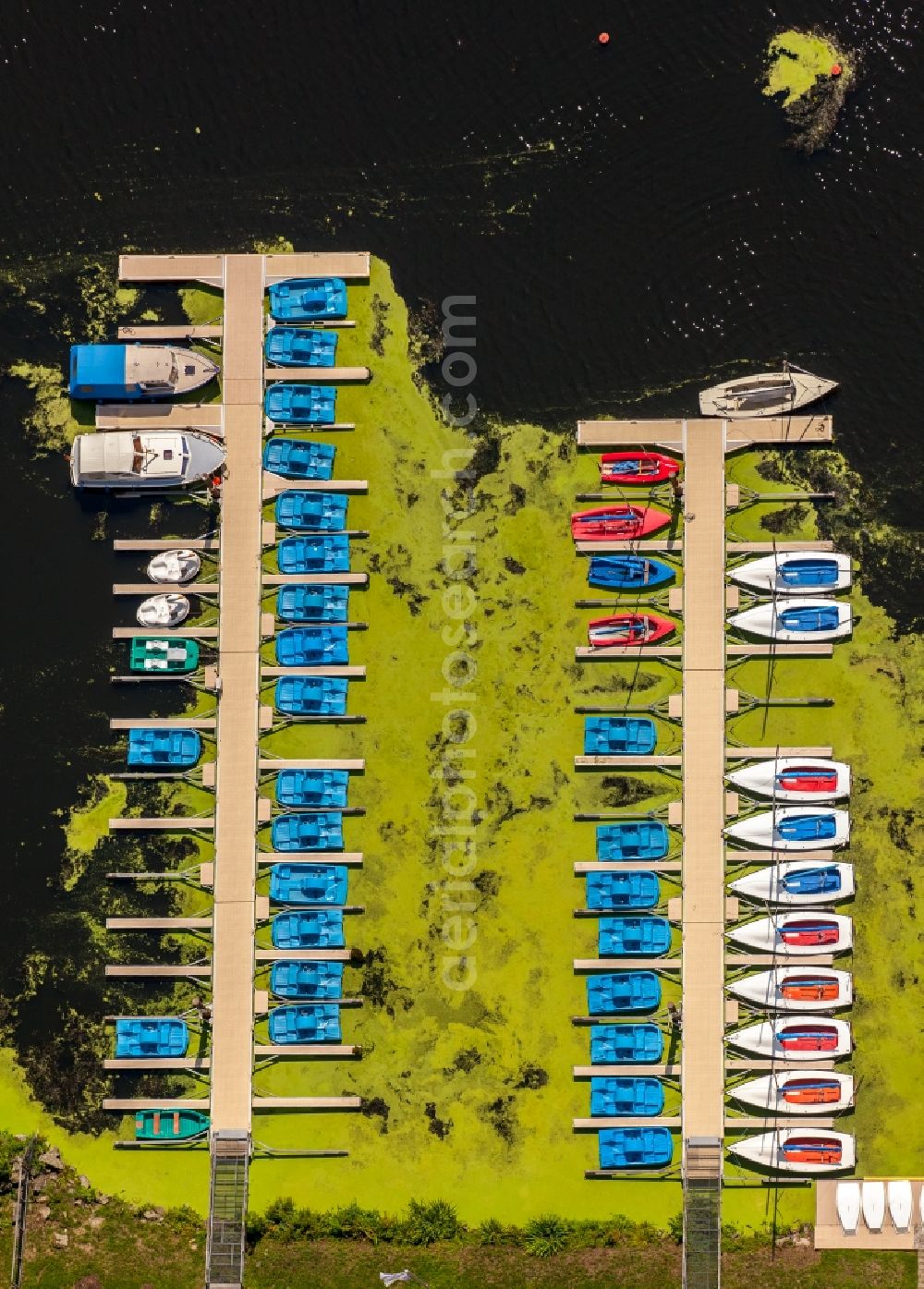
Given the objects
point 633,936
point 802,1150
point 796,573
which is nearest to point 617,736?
point 633,936

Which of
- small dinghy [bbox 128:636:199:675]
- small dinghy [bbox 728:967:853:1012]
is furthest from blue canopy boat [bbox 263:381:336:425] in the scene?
small dinghy [bbox 728:967:853:1012]

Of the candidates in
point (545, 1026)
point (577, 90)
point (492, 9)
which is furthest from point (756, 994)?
point (492, 9)

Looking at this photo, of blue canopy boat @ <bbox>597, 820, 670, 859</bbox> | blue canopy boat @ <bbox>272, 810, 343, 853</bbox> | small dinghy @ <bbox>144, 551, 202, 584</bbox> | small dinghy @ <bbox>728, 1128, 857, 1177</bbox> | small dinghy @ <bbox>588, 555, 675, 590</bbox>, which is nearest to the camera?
small dinghy @ <bbox>728, 1128, 857, 1177</bbox>

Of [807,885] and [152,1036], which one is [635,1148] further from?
[152,1036]

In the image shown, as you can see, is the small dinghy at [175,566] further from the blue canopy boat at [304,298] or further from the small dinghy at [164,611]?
the blue canopy boat at [304,298]

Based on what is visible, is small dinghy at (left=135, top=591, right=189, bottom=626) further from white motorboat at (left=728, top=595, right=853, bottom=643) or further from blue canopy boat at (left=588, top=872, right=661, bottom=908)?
white motorboat at (left=728, top=595, right=853, bottom=643)

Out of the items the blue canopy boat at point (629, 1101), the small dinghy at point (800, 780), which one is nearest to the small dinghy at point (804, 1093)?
the blue canopy boat at point (629, 1101)
